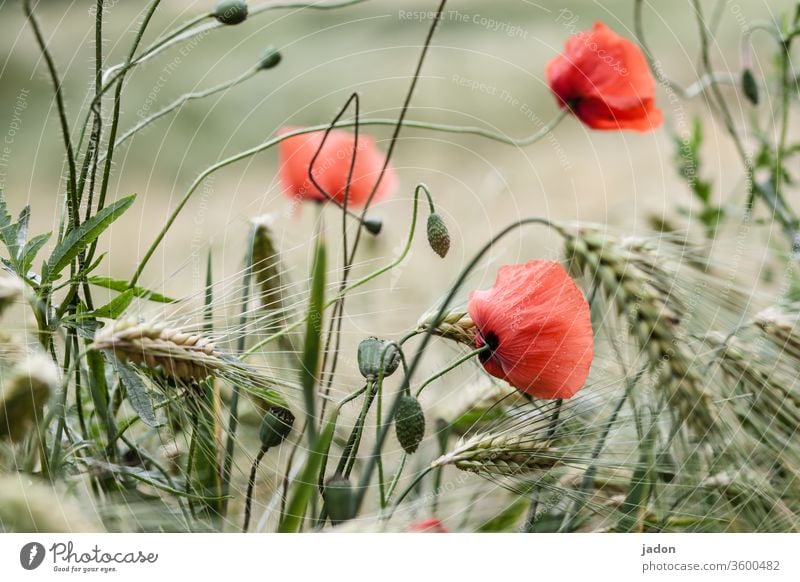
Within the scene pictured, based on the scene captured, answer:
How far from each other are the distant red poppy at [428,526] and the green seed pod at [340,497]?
60 millimetres

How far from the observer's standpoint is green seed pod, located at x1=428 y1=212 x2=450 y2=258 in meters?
0.34

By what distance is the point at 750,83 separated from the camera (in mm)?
469

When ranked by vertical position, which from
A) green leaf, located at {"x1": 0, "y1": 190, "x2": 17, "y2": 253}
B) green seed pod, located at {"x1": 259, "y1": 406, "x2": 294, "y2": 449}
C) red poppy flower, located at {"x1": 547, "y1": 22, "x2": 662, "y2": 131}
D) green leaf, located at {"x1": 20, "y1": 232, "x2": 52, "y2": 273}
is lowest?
green seed pod, located at {"x1": 259, "y1": 406, "x2": 294, "y2": 449}

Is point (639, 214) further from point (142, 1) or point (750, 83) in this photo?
point (142, 1)

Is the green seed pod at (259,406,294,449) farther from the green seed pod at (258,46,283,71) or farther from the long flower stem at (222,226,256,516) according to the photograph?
the green seed pod at (258,46,283,71)

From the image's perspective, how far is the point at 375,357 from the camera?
313 mm

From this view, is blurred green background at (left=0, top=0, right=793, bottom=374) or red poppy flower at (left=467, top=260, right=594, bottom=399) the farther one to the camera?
blurred green background at (left=0, top=0, right=793, bottom=374)

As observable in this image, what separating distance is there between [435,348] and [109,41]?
1.07 feet

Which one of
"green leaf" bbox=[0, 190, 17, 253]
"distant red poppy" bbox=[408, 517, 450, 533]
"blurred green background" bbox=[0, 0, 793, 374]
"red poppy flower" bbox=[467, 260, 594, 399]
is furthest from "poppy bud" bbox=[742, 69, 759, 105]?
Result: "green leaf" bbox=[0, 190, 17, 253]

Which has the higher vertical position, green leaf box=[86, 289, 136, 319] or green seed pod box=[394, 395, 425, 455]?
green leaf box=[86, 289, 136, 319]

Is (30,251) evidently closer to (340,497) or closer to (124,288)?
(124,288)

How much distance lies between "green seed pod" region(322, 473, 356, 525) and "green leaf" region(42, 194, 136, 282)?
0.51 ft

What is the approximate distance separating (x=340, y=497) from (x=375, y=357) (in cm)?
6
